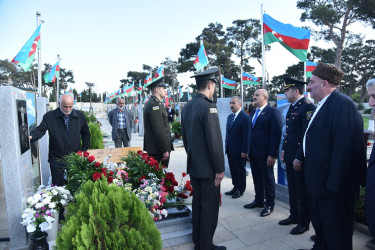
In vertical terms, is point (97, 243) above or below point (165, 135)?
below

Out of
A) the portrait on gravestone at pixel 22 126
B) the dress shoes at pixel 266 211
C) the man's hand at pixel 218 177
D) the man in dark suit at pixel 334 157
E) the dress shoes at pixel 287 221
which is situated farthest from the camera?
the dress shoes at pixel 266 211

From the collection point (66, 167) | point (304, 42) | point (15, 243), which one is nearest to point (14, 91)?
point (66, 167)

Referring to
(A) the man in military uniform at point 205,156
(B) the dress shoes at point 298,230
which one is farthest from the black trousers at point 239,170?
(A) the man in military uniform at point 205,156

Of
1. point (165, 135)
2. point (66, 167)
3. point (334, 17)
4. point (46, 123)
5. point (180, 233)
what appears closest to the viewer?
point (180, 233)

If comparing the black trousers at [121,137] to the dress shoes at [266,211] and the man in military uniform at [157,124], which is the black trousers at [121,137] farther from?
the dress shoes at [266,211]

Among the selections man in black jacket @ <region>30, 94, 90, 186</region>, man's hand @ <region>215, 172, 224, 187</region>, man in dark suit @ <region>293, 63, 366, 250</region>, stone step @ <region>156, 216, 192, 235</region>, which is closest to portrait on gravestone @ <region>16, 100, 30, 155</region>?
man in black jacket @ <region>30, 94, 90, 186</region>

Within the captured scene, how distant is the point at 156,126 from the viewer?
425 cm

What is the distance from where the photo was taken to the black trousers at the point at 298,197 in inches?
135

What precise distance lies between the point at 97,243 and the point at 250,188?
4358 mm

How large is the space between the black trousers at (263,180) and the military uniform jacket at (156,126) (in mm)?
1539

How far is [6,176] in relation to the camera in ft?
9.59

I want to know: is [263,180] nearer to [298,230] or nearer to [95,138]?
[298,230]

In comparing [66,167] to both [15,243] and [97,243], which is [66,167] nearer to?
[15,243]

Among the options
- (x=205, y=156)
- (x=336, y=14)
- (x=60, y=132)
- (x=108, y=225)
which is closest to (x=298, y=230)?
(x=205, y=156)
